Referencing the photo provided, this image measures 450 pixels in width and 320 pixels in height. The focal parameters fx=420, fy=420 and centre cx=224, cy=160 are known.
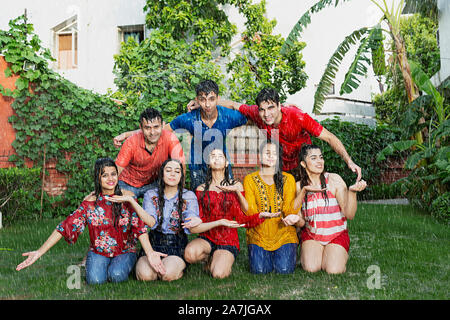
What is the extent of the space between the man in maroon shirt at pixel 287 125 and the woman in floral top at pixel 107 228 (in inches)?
52.8

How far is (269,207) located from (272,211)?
0.05 metres

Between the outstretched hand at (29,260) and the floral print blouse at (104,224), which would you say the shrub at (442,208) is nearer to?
the floral print blouse at (104,224)

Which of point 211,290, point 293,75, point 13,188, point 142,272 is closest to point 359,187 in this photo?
point 211,290

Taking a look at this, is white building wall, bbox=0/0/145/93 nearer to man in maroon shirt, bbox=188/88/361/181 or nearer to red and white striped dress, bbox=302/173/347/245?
man in maroon shirt, bbox=188/88/361/181

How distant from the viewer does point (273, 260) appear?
13.4ft

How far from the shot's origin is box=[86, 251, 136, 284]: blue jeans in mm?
3715

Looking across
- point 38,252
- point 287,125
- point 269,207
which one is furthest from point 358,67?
point 38,252

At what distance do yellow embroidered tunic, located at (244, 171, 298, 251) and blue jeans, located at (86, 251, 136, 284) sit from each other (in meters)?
1.22

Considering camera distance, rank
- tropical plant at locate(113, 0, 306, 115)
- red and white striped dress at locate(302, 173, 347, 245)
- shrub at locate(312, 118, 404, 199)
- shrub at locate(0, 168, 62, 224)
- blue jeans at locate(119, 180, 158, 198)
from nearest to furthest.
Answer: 1. red and white striped dress at locate(302, 173, 347, 245)
2. blue jeans at locate(119, 180, 158, 198)
3. shrub at locate(0, 168, 62, 224)
4. tropical plant at locate(113, 0, 306, 115)
5. shrub at locate(312, 118, 404, 199)

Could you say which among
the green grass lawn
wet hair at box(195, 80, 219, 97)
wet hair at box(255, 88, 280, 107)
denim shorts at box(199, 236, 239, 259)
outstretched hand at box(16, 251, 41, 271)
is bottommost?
the green grass lawn

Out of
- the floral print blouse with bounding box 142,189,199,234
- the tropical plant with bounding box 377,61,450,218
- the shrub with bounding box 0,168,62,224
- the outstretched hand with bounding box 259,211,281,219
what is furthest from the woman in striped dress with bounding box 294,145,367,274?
the shrub with bounding box 0,168,62,224

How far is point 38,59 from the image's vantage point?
829 cm

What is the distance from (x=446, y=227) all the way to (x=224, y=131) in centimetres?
429

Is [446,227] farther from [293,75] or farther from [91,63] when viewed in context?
[91,63]
